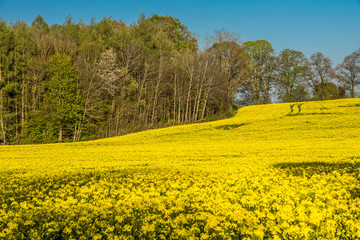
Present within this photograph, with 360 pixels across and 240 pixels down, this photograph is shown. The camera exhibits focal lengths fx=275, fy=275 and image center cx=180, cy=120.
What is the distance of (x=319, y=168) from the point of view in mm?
12078

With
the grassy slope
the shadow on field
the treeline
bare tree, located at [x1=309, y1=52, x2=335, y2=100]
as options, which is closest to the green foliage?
the treeline

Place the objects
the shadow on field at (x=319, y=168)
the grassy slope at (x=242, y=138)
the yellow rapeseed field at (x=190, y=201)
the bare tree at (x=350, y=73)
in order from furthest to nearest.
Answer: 1. the bare tree at (x=350, y=73)
2. the grassy slope at (x=242, y=138)
3. the shadow on field at (x=319, y=168)
4. the yellow rapeseed field at (x=190, y=201)

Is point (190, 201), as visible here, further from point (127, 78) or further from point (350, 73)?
point (350, 73)

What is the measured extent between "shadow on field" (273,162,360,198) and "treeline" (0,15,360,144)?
30.8 meters

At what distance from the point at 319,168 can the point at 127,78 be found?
3615cm

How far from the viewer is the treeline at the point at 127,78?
3719 cm

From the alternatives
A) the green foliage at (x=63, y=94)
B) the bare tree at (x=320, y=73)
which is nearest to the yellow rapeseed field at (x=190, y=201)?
the green foliage at (x=63, y=94)

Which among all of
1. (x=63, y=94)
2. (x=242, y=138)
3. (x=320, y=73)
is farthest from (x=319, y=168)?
(x=320, y=73)

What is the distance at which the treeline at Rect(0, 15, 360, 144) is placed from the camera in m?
37.2

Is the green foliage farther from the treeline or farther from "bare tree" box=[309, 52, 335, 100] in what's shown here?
"bare tree" box=[309, 52, 335, 100]

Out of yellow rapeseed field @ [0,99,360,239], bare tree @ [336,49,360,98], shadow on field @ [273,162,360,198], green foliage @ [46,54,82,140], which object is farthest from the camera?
bare tree @ [336,49,360,98]

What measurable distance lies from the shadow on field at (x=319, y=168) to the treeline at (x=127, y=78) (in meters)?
30.8

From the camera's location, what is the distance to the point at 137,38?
162ft

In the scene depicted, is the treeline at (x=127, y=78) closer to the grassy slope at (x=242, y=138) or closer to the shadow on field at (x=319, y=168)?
the grassy slope at (x=242, y=138)
